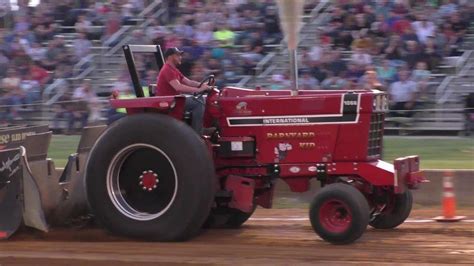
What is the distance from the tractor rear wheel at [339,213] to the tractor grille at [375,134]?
1.56ft

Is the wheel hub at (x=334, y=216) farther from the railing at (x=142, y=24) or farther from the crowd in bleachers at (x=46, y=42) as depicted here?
the railing at (x=142, y=24)

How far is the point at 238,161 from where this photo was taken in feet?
25.0

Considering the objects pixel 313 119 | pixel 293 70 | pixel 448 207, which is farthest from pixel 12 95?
pixel 313 119

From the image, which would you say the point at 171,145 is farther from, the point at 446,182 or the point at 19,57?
the point at 19,57

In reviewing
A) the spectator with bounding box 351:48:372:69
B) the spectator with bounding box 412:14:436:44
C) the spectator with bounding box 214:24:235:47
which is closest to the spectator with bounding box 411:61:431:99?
the spectator with bounding box 412:14:436:44

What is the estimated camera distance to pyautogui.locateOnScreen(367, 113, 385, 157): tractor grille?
7371 millimetres

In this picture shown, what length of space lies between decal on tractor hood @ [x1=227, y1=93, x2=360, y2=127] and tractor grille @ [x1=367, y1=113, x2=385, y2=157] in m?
0.18

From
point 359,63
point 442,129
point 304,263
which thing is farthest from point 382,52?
point 304,263

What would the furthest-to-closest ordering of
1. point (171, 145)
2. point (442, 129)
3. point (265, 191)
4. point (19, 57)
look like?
point (19, 57), point (442, 129), point (265, 191), point (171, 145)

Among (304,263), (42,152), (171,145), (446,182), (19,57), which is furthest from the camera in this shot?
(19,57)

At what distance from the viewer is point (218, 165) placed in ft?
25.1

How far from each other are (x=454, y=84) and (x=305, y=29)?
3.28 meters

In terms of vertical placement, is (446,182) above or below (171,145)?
below

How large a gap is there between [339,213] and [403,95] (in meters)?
7.70
